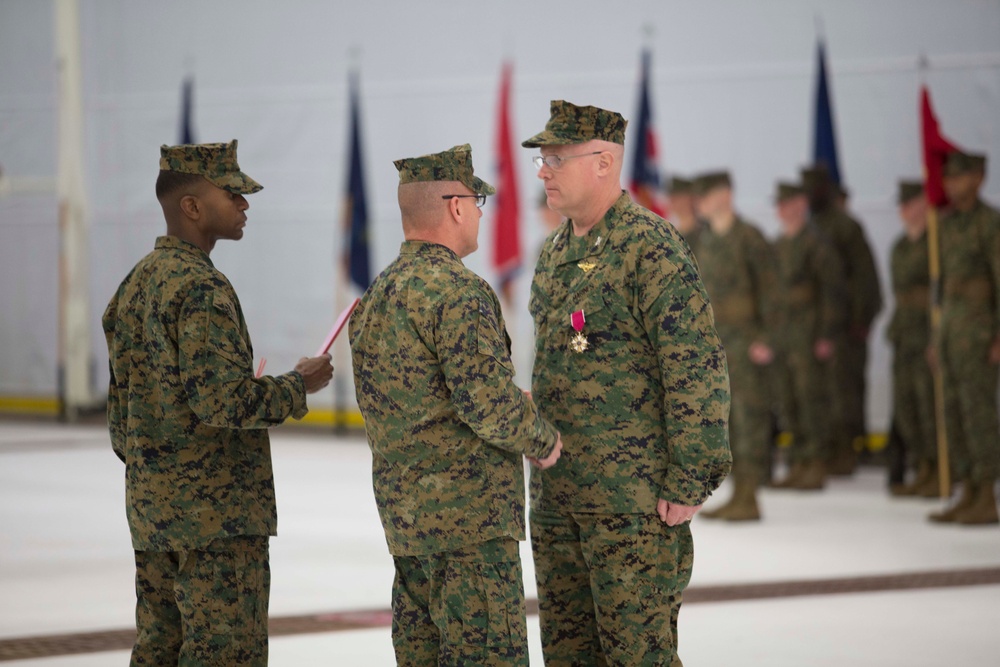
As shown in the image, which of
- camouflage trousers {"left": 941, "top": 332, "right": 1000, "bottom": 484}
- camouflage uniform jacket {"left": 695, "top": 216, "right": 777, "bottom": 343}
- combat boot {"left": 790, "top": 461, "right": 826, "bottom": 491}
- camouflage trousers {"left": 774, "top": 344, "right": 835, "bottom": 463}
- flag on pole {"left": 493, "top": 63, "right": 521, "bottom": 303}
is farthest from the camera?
flag on pole {"left": 493, "top": 63, "right": 521, "bottom": 303}

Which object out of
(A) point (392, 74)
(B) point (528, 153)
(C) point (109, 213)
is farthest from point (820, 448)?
(C) point (109, 213)

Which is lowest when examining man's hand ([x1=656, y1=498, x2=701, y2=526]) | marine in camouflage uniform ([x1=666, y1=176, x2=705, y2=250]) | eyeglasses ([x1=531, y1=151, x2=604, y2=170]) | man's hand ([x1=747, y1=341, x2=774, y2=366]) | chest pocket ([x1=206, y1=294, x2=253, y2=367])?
man's hand ([x1=747, y1=341, x2=774, y2=366])

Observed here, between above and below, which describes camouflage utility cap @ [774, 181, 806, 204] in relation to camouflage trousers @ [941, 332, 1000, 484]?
above

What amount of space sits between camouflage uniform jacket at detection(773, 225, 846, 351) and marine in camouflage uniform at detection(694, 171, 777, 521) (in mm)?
1119

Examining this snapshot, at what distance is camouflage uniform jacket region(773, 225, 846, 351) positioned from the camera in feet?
30.2

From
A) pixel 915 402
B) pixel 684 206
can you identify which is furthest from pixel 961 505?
pixel 684 206

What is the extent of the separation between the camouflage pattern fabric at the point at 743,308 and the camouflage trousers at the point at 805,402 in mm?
1080

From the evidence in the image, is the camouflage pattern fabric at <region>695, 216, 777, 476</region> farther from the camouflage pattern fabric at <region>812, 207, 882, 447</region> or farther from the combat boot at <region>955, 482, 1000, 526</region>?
the camouflage pattern fabric at <region>812, 207, 882, 447</region>

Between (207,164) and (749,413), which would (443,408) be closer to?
(207,164)

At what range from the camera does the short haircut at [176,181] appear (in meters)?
3.65

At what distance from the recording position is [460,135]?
1190 centimetres

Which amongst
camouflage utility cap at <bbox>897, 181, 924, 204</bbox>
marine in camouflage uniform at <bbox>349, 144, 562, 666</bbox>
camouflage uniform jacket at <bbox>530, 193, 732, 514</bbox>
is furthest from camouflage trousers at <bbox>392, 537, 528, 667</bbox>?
camouflage utility cap at <bbox>897, 181, 924, 204</bbox>

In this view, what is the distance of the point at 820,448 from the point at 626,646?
18.9ft

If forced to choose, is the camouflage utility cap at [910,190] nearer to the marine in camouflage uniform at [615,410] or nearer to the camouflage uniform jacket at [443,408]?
the marine in camouflage uniform at [615,410]
